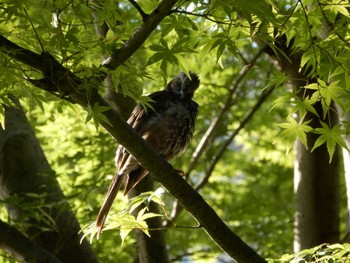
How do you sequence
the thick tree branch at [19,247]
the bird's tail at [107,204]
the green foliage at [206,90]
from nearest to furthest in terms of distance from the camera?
the green foliage at [206,90] → the bird's tail at [107,204] → the thick tree branch at [19,247]

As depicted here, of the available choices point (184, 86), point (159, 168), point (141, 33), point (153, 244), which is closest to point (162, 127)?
point (184, 86)

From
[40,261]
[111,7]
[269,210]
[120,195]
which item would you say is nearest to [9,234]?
[40,261]

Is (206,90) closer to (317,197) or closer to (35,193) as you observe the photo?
(317,197)

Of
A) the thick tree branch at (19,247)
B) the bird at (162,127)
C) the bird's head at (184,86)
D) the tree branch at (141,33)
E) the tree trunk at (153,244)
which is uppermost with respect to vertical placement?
the bird's head at (184,86)

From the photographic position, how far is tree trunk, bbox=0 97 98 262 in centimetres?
407

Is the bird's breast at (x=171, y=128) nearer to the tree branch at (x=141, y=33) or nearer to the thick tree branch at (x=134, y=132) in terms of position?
the thick tree branch at (x=134, y=132)

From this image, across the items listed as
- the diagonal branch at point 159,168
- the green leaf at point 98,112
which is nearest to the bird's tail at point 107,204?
the diagonal branch at point 159,168

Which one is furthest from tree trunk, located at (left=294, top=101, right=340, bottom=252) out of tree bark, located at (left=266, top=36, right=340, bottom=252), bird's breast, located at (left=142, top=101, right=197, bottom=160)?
bird's breast, located at (left=142, top=101, right=197, bottom=160)

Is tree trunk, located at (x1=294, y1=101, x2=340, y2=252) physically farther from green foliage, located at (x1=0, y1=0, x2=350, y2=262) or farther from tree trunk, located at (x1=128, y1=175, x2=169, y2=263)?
tree trunk, located at (x1=128, y1=175, x2=169, y2=263)

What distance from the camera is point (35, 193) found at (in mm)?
4160

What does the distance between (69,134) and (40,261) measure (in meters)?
1.57

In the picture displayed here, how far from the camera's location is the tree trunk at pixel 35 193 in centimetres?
407

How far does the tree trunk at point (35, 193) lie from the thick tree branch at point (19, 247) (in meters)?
0.30

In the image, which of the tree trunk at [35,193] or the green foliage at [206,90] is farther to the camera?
the tree trunk at [35,193]
